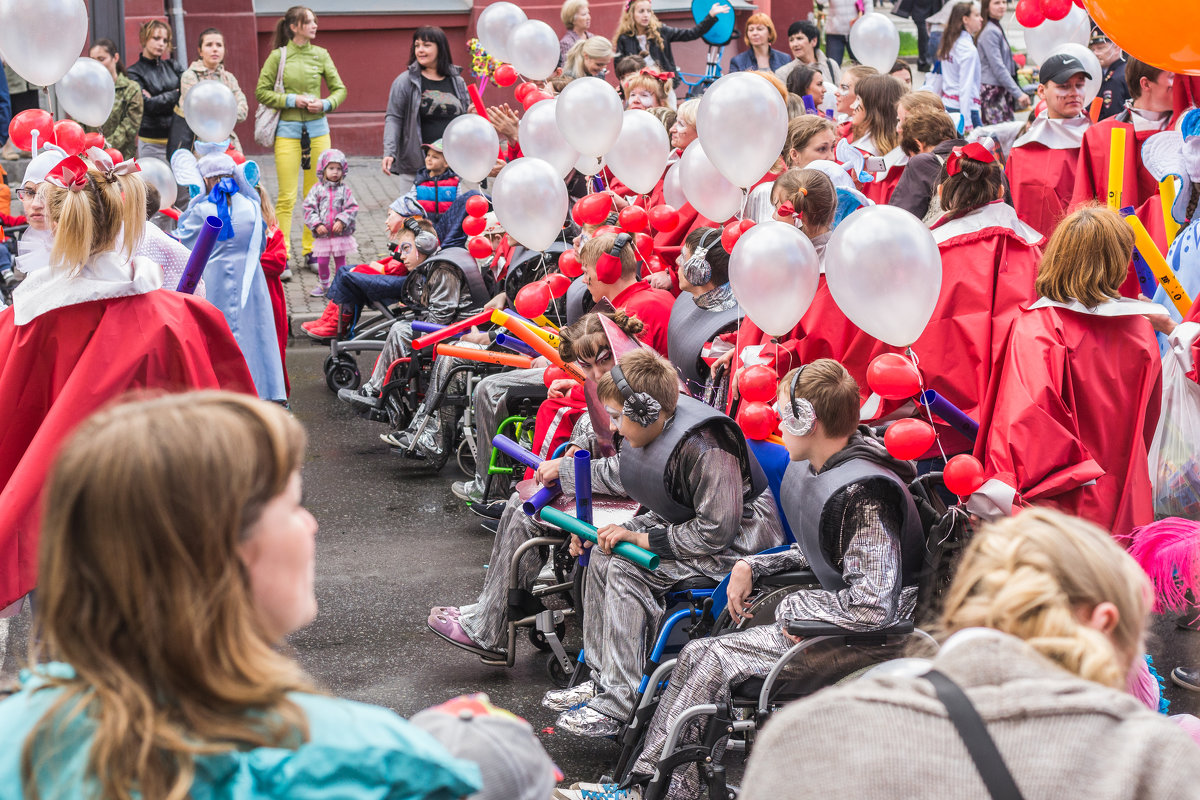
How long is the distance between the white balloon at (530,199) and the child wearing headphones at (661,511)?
6.36ft

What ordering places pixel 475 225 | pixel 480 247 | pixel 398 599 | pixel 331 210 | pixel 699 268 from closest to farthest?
pixel 699 268 < pixel 398 599 < pixel 480 247 < pixel 475 225 < pixel 331 210

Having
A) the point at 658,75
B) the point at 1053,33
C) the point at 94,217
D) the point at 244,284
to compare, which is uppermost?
the point at 1053,33

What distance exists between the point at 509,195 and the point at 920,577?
9.86ft

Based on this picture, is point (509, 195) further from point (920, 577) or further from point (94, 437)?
point (94, 437)

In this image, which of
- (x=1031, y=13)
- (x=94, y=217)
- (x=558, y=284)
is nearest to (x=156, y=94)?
(x=558, y=284)

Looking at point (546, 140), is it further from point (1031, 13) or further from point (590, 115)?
point (1031, 13)

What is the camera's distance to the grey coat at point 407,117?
10.4 m

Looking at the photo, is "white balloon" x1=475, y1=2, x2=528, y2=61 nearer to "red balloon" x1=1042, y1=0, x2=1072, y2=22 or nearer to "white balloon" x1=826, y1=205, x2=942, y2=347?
"red balloon" x1=1042, y1=0, x2=1072, y2=22

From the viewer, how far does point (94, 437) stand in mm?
1451

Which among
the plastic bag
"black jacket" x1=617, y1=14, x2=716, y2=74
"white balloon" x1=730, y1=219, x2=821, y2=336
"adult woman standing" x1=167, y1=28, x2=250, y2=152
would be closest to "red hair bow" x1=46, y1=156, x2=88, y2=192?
"white balloon" x1=730, y1=219, x2=821, y2=336

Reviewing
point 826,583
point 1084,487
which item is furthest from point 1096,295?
point 826,583

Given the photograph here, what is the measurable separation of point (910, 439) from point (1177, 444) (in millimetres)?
1401

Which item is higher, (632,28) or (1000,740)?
(632,28)

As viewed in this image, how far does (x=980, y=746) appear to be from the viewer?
1.56 m
